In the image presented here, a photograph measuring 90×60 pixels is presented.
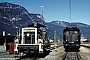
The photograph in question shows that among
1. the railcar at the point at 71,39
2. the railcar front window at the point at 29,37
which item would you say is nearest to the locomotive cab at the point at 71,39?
the railcar at the point at 71,39

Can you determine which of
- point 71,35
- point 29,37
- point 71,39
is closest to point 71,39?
point 71,39

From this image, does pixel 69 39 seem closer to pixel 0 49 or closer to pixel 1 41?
pixel 0 49

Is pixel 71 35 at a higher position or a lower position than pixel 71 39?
higher

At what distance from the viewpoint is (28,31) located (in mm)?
24562

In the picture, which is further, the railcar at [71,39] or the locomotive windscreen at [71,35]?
the locomotive windscreen at [71,35]

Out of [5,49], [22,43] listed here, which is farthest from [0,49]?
[22,43]

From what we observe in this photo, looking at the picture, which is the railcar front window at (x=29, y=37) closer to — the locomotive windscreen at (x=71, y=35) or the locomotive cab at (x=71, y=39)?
the locomotive cab at (x=71, y=39)

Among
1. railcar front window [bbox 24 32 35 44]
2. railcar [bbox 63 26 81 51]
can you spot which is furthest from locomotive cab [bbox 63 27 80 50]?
railcar front window [bbox 24 32 35 44]

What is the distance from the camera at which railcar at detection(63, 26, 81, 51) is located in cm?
3475

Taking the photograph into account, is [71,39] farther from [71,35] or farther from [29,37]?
[29,37]

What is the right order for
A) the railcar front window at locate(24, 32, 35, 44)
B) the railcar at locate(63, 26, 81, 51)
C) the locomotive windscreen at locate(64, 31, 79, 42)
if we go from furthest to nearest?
the locomotive windscreen at locate(64, 31, 79, 42)
the railcar at locate(63, 26, 81, 51)
the railcar front window at locate(24, 32, 35, 44)

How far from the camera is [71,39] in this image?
117 ft

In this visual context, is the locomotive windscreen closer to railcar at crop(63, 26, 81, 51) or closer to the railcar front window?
railcar at crop(63, 26, 81, 51)

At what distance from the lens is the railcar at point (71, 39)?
3475 centimetres
